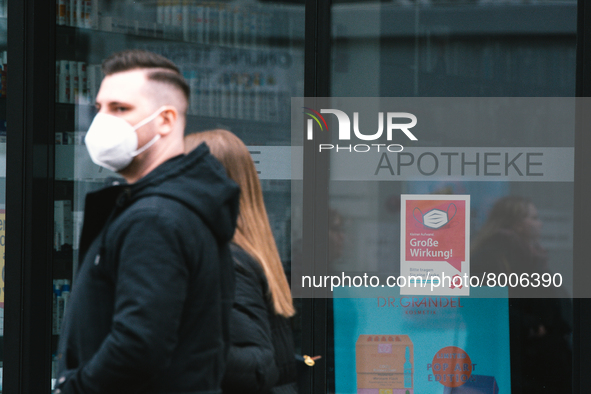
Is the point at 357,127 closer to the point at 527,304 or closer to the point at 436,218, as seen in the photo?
the point at 436,218

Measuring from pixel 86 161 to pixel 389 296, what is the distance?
220 cm

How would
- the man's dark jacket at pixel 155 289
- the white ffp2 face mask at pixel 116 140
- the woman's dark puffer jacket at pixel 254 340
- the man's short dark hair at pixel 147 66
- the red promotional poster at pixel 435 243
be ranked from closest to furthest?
the man's dark jacket at pixel 155 289
the woman's dark puffer jacket at pixel 254 340
the white ffp2 face mask at pixel 116 140
the man's short dark hair at pixel 147 66
the red promotional poster at pixel 435 243

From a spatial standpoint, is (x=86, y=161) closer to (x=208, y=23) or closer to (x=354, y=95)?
(x=208, y=23)

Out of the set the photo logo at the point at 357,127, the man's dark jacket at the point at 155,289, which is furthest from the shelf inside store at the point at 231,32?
the man's dark jacket at the point at 155,289

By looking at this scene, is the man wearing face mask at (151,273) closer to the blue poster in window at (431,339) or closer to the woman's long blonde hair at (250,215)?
the woman's long blonde hair at (250,215)

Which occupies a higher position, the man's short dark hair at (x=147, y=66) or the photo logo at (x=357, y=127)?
the man's short dark hair at (x=147, y=66)

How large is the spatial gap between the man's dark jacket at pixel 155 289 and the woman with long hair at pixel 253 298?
0.11 metres

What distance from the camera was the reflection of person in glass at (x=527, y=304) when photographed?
13.0 feet

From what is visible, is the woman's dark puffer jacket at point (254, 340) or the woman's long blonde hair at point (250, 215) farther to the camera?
the woman's long blonde hair at point (250, 215)

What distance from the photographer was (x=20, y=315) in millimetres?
4051

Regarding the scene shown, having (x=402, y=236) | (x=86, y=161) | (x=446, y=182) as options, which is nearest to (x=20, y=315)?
(x=86, y=161)

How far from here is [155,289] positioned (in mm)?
2770

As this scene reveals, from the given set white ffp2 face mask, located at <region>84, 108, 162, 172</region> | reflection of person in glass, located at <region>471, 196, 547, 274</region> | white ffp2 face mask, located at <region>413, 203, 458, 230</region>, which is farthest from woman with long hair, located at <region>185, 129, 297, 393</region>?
reflection of person in glass, located at <region>471, 196, 547, 274</region>

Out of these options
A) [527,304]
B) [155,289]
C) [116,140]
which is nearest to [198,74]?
[116,140]
